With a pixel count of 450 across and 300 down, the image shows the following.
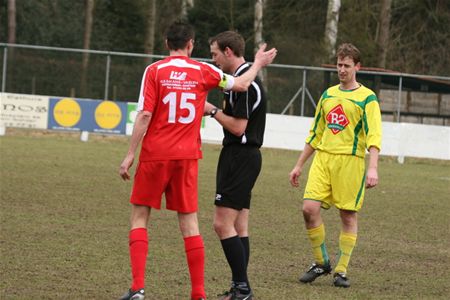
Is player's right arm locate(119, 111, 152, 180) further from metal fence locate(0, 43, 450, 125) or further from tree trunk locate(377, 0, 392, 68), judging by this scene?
tree trunk locate(377, 0, 392, 68)

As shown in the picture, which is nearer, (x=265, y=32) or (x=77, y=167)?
(x=77, y=167)

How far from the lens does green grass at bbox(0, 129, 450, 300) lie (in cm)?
761

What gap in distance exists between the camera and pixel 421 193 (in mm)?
16562

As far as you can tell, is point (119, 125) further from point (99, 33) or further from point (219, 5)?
point (99, 33)

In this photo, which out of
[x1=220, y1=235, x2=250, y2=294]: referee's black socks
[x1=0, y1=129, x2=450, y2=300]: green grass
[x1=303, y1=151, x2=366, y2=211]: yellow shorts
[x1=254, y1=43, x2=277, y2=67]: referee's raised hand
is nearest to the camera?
[x1=254, y1=43, x2=277, y2=67]: referee's raised hand

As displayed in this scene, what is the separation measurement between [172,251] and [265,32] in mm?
35744

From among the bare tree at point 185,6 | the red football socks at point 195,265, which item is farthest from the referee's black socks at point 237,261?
the bare tree at point 185,6

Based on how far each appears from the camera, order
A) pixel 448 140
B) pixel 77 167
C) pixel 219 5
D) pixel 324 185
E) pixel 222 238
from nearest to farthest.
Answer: pixel 222 238 < pixel 324 185 < pixel 77 167 < pixel 448 140 < pixel 219 5

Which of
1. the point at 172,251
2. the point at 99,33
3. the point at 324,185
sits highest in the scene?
the point at 99,33

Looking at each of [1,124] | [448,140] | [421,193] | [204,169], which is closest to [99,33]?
[1,124]

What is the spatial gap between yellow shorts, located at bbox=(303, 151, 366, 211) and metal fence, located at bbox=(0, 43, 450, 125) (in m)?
20.2

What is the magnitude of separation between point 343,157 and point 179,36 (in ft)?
6.83

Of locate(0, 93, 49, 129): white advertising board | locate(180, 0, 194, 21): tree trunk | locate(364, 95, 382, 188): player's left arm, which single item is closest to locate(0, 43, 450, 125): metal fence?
locate(0, 93, 49, 129): white advertising board

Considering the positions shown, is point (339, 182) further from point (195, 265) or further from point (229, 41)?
point (195, 265)
